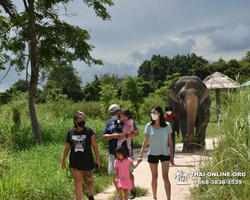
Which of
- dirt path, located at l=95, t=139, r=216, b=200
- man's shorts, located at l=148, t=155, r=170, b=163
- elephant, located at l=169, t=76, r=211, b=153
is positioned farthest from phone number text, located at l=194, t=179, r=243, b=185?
elephant, located at l=169, t=76, r=211, b=153

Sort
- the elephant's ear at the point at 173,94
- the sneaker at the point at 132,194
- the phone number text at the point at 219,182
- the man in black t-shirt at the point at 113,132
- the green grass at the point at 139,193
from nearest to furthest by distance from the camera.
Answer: the phone number text at the point at 219,182 < the man in black t-shirt at the point at 113,132 < the sneaker at the point at 132,194 < the green grass at the point at 139,193 < the elephant's ear at the point at 173,94

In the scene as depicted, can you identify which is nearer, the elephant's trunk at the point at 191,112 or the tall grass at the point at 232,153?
the tall grass at the point at 232,153

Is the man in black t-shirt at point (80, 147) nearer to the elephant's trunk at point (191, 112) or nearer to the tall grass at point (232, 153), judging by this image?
the tall grass at point (232, 153)

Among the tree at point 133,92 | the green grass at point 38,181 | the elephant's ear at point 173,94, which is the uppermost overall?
the tree at point 133,92

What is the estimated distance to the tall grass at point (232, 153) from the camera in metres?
4.47

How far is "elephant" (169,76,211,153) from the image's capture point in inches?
372

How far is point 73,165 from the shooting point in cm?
522

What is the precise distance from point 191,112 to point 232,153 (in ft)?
15.3

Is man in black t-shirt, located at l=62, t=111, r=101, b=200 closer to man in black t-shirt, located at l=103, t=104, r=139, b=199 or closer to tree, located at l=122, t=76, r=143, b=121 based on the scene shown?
man in black t-shirt, located at l=103, t=104, r=139, b=199

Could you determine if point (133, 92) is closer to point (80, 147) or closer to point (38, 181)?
point (38, 181)

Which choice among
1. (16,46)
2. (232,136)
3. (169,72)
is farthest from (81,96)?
(232,136)

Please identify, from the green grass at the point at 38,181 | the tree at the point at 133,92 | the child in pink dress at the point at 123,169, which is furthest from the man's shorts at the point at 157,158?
the tree at the point at 133,92

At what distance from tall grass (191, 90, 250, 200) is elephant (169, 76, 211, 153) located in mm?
3955

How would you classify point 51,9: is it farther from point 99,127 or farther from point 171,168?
point 171,168
